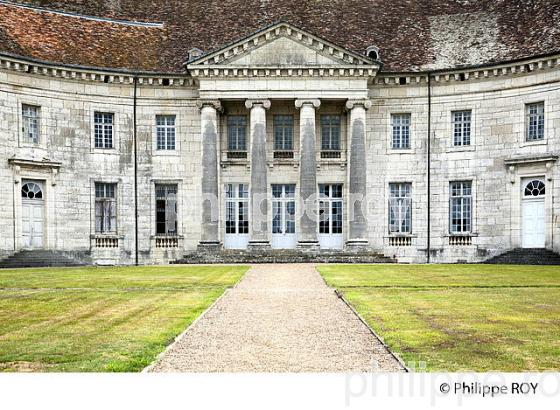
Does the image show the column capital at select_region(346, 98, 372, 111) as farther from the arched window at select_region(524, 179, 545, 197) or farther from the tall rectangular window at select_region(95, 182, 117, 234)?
the tall rectangular window at select_region(95, 182, 117, 234)

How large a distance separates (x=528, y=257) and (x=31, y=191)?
76.4 feet

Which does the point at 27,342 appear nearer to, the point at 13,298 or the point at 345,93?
the point at 13,298

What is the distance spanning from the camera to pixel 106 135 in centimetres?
3562

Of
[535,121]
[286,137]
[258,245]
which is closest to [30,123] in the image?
[258,245]

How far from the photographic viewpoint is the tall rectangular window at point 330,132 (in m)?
36.9

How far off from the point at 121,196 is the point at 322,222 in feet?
33.9

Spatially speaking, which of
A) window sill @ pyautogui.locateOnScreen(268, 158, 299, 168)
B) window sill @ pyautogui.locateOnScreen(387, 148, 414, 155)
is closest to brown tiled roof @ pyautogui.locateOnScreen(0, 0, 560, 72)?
window sill @ pyautogui.locateOnScreen(387, 148, 414, 155)

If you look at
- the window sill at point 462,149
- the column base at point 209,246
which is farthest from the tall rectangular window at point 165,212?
the window sill at point 462,149

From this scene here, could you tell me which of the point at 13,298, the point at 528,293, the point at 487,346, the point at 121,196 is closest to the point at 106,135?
the point at 121,196

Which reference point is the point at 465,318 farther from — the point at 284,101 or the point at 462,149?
the point at 284,101

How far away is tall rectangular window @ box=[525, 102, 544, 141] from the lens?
3312 centimetres

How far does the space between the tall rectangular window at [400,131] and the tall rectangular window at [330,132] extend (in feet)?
9.32

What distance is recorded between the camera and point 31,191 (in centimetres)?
3328

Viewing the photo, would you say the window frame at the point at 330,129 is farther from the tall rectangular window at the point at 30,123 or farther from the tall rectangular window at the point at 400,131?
the tall rectangular window at the point at 30,123
